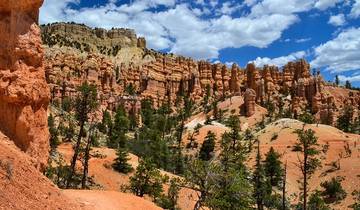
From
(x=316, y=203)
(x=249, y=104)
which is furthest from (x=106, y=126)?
(x=316, y=203)

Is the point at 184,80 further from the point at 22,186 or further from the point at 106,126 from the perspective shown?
the point at 22,186

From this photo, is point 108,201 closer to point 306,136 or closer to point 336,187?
point 306,136

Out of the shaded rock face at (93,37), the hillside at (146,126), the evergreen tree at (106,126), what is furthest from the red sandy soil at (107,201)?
the shaded rock face at (93,37)

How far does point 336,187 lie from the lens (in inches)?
2311

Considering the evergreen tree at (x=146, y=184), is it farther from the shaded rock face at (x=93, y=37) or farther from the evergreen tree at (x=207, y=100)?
the shaded rock face at (x=93, y=37)

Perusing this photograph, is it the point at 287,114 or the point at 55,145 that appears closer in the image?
the point at 55,145

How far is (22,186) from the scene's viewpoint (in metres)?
16.1

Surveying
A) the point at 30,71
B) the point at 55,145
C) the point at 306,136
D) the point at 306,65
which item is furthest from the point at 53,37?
the point at 30,71

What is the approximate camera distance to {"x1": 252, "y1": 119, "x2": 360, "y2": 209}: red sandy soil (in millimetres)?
62281

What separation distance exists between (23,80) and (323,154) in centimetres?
6225

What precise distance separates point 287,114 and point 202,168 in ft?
301

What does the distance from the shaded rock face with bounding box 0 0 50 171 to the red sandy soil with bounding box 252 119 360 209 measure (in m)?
46.3

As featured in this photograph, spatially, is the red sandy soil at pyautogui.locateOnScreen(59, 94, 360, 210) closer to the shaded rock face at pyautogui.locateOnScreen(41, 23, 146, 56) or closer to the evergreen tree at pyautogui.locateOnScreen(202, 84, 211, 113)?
the evergreen tree at pyautogui.locateOnScreen(202, 84, 211, 113)

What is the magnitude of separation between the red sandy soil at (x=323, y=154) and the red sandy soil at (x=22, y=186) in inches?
1831
